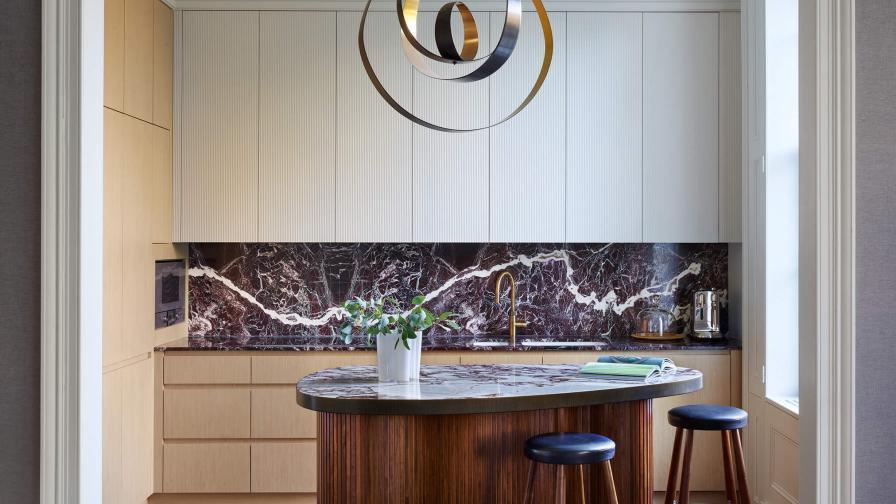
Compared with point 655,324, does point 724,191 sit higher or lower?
higher

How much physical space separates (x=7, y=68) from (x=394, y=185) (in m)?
2.86

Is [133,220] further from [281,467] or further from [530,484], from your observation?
[530,484]

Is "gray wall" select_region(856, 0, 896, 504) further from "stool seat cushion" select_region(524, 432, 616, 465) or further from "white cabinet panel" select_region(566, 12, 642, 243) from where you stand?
"white cabinet panel" select_region(566, 12, 642, 243)

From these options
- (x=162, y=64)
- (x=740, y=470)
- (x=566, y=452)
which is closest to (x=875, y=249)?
(x=566, y=452)

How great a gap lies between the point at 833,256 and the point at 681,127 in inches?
112

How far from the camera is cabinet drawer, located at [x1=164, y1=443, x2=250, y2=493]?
433 centimetres

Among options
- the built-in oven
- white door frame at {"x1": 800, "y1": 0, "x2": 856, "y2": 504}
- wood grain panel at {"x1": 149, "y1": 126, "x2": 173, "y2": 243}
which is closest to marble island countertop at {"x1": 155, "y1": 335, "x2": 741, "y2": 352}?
the built-in oven

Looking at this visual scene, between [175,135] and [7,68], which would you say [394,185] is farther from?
[7,68]

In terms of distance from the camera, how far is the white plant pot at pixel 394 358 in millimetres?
2928

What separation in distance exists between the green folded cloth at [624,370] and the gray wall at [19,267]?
2013 mm

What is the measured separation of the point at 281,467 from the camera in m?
4.36

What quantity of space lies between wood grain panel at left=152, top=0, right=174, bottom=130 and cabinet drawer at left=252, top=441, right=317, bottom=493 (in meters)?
1.89

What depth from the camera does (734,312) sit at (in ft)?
15.7

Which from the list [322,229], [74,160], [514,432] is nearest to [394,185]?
[322,229]
